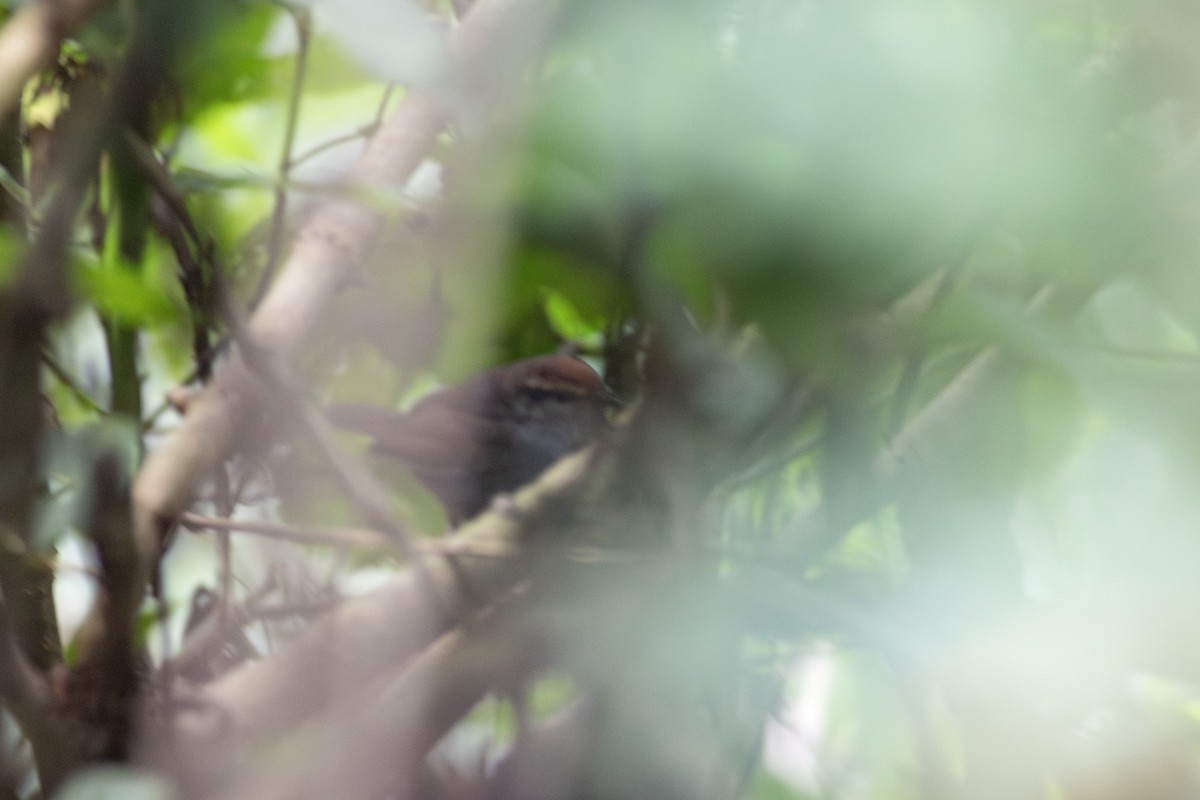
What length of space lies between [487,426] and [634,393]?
2.06 feet

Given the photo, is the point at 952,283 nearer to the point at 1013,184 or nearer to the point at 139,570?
the point at 1013,184

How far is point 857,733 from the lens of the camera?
603 millimetres

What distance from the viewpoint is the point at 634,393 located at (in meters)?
0.45

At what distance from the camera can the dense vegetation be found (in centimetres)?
30

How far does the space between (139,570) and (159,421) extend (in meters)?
0.30

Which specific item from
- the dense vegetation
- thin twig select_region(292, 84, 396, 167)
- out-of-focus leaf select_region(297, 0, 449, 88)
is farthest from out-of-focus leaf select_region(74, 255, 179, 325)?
thin twig select_region(292, 84, 396, 167)

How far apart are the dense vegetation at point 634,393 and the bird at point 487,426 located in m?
0.05

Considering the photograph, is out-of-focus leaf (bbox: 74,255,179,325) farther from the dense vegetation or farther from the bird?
the bird

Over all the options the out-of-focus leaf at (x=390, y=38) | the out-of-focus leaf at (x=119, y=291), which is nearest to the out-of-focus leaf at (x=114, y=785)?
the out-of-focus leaf at (x=119, y=291)

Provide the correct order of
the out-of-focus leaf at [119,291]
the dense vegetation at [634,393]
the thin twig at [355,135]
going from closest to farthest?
the dense vegetation at [634,393] → the out-of-focus leaf at [119,291] → the thin twig at [355,135]

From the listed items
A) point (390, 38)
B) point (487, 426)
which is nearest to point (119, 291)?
point (390, 38)

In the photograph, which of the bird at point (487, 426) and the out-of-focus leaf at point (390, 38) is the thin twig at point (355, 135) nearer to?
the bird at point (487, 426)

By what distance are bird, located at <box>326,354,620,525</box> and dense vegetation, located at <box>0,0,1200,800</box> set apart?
5 centimetres

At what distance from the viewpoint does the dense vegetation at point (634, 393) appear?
0.30 meters
